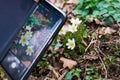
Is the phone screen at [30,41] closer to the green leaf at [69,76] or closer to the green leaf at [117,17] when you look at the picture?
the green leaf at [69,76]

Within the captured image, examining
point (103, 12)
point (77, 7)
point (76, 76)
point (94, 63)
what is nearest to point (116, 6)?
point (103, 12)

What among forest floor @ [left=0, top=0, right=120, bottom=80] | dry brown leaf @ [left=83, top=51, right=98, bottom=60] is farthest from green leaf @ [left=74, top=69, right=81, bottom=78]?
dry brown leaf @ [left=83, top=51, right=98, bottom=60]

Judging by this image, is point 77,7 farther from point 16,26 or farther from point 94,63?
point 16,26

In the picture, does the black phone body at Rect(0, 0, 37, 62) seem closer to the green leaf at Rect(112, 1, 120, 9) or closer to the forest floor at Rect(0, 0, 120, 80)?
the forest floor at Rect(0, 0, 120, 80)

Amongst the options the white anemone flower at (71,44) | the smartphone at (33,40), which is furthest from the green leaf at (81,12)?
the smartphone at (33,40)

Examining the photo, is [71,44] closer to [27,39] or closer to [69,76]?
[69,76]

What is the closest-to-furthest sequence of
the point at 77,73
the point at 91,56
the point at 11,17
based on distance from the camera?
the point at 11,17, the point at 77,73, the point at 91,56

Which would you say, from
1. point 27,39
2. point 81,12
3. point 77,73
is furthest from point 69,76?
point 81,12
